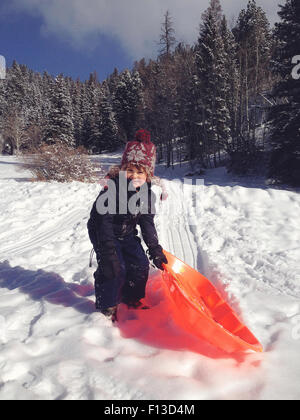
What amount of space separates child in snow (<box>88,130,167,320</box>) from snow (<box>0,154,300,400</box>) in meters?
0.23

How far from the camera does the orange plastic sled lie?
6.29 ft

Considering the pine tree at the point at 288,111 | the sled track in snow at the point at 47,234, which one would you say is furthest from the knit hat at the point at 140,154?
the pine tree at the point at 288,111

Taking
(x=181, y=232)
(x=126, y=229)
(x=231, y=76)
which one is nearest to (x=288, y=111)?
(x=181, y=232)

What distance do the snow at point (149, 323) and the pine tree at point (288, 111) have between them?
5245mm

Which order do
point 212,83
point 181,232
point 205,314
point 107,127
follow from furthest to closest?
point 107,127 → point 212,83 → point 181,232 → point 205,314

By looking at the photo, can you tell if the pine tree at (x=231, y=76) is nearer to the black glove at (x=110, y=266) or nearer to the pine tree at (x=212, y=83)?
the pine tree at (x=212, y=83)

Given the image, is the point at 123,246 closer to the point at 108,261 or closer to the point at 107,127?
the point at 108,261

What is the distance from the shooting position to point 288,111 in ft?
33.8

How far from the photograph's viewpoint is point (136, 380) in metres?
1.67

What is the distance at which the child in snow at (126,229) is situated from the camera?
236cm

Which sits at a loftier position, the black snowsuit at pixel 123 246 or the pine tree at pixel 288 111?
the pine tree at pixel 288 111

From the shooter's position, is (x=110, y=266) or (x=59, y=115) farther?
(x=59, y=115)

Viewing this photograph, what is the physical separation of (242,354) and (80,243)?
3.42 metres

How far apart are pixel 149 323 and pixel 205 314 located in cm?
59
